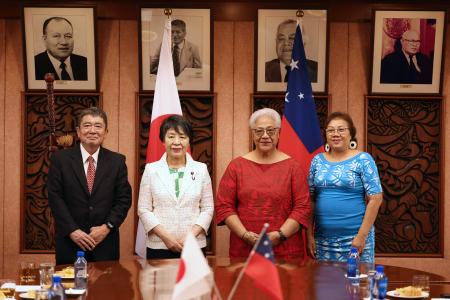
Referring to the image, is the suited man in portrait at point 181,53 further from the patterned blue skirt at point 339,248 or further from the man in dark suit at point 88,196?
the patterned blue skirt at point 339,248

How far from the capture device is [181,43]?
18.4ft

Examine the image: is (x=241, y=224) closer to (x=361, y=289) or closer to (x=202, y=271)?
(x=361, y=289)

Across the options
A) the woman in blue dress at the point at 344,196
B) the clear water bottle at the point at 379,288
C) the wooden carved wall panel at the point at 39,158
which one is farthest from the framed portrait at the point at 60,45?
the clear water bottle at the point at 379,288

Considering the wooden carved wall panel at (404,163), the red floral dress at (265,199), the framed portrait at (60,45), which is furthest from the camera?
the wooden carved wall panel at (404,163)

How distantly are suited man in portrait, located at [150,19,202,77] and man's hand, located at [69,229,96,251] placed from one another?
73.1 inches

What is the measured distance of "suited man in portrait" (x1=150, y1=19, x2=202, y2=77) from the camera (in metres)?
5.61

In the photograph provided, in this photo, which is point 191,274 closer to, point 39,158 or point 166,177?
point 166,177

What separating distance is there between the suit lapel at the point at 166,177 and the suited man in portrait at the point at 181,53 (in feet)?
4.86

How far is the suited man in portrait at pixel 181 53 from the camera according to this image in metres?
5.61

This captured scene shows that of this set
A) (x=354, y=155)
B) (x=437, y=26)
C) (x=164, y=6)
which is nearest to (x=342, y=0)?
(x=437, y=26)

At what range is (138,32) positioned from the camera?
5621 millimetres

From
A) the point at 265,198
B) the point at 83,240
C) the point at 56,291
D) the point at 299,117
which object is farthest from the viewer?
the point at 299,117

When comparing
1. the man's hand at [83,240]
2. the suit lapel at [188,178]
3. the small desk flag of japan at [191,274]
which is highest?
the suit lapel at [188,178]

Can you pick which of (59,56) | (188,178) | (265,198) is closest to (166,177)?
(188,178)
